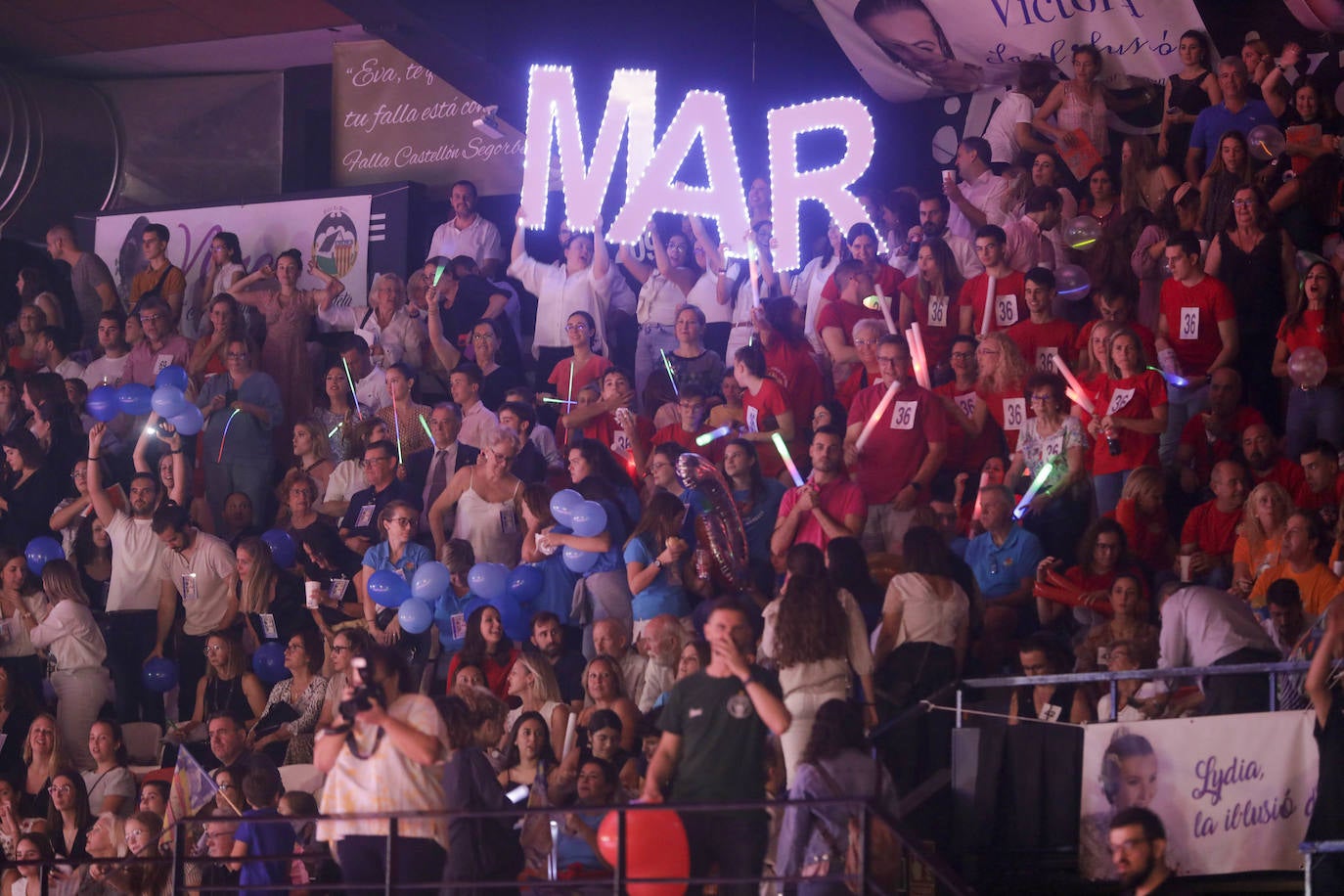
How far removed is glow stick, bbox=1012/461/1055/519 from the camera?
7.95 m

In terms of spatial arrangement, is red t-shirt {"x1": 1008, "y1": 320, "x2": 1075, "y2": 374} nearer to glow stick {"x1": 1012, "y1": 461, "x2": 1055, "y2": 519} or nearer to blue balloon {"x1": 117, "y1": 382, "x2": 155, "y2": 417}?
glow stick {"x1": 1012, "y1": 461, "x2": 1055, "y2": 519}

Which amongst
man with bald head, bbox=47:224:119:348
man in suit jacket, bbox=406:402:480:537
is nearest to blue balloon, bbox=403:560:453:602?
man in suit jacket, bbox=406:402:480:537

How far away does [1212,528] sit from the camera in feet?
25.6

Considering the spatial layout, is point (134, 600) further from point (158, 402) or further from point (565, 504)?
point (565, 504)

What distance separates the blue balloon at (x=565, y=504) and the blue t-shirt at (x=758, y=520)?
740 mm

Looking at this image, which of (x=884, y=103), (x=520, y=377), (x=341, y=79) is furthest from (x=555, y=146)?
(x=341, y=79)

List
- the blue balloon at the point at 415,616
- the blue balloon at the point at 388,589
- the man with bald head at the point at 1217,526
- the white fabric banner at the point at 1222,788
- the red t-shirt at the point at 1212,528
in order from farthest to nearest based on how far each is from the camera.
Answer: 1. the blue balloon at the point at 388,589
2. the blue balloon at the point at 415,616
3. the red t-shirt at the point at 1212,528
4. the man with bald head at the point at 1217,526
5. the white fabric banner at the point at 1222,788

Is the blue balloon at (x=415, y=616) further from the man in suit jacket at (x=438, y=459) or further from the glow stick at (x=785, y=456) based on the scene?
the glow stick at (x=785, y=456)

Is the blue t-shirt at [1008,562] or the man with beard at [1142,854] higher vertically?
the blue t-shirt at [1008,562]

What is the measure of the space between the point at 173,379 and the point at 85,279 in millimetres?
2222

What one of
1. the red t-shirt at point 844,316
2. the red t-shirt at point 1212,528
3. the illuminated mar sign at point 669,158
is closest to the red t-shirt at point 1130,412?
the red t-shirt at point 1212,528

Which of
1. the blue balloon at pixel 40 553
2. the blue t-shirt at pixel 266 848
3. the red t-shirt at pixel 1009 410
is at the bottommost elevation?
the blue t-shirt at pixel 266 848

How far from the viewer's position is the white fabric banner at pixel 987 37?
1080 centimetres

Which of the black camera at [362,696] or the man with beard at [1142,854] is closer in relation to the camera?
the black camera at [362,696]
